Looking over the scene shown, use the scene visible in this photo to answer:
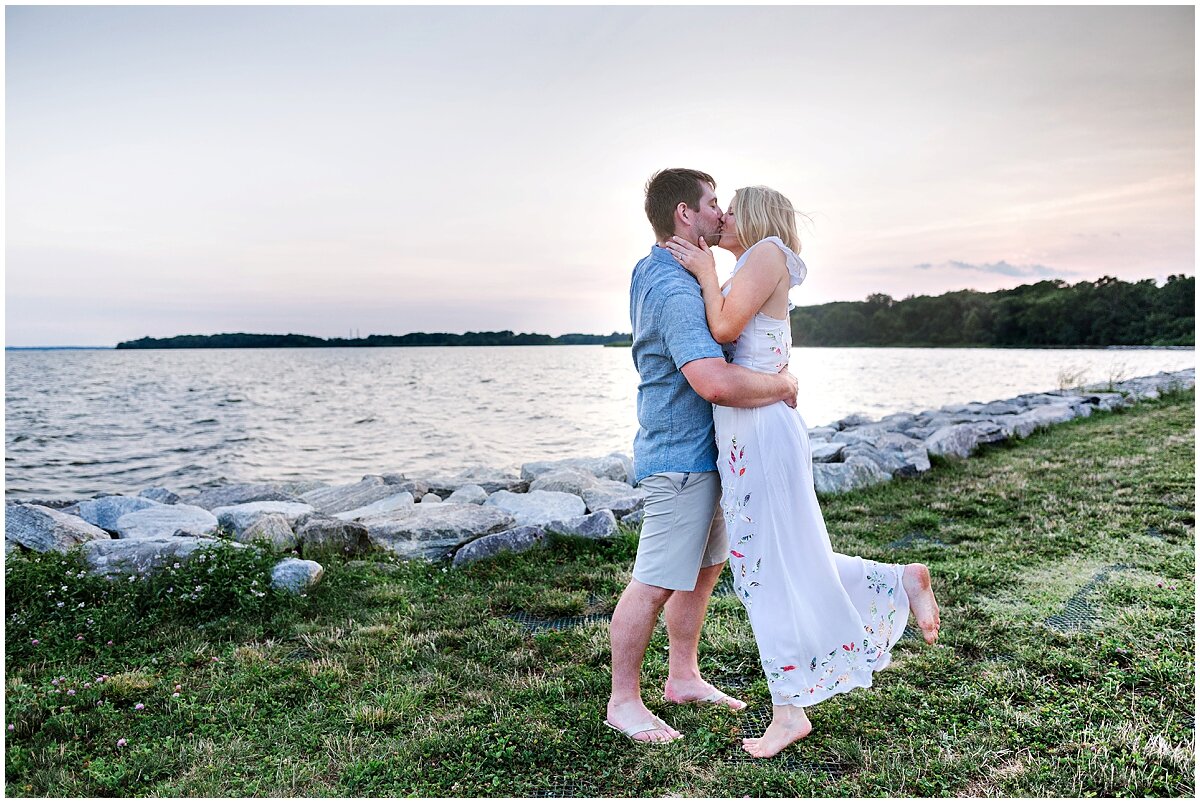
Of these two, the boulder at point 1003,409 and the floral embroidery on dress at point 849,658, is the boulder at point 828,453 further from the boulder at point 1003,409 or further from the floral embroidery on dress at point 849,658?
the boulder at point 1003,409

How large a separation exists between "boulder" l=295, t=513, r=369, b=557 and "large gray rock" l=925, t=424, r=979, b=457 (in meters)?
6.24

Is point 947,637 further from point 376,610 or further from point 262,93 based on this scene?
point 262,93

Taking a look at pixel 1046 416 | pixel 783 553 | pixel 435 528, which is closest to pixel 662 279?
pixel 783 553

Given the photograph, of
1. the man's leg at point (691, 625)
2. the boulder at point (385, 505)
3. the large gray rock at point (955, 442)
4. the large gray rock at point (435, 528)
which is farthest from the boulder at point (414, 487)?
the man's leg at point (691, 625)

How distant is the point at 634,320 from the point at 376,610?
2.52 metres

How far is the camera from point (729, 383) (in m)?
2.91

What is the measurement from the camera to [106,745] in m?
3.19

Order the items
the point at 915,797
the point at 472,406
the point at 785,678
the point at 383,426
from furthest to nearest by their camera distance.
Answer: the point at 472,406, the point at 383,426, the point at 785,678, the point at 915,797

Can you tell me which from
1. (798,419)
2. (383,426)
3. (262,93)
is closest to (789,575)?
(798,419)

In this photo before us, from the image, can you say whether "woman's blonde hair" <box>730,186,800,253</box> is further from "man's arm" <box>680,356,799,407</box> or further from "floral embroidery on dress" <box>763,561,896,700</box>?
"floral embroidery on dress" <box>763,561,896,700</box>

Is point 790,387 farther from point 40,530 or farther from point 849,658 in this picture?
point 40,530

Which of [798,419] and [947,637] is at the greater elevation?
[798,419]

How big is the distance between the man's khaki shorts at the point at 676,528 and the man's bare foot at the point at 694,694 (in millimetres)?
553

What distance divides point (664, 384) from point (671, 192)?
0.77 metres
